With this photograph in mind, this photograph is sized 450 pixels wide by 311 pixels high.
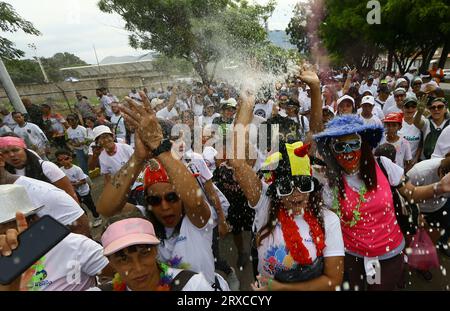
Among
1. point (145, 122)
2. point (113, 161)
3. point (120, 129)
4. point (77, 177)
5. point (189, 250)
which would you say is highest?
point (145, 122)

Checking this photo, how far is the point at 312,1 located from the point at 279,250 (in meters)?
26.0

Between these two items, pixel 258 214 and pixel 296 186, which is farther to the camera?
pixel 258 214

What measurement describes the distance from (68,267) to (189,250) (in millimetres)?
719

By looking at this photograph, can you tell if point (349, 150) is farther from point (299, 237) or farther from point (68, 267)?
point (68, 267)

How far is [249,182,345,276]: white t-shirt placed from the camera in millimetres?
1834

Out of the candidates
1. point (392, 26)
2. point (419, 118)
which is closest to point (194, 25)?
point (392, 26)

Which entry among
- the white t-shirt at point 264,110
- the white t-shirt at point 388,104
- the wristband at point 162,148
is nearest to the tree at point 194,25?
the white t-shirt at point 264,110

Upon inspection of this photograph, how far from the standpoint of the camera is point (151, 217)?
2045 millimetres

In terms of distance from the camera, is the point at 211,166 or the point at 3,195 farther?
the point at 211,166

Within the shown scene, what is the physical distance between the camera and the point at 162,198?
201cm

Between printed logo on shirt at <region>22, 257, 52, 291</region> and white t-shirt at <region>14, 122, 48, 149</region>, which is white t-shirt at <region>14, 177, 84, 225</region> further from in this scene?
white t-shirt at <region>14, 122, 48, 149</region>

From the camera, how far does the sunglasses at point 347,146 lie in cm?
218

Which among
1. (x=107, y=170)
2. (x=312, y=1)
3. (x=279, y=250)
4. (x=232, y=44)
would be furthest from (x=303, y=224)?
(x=312, y=1)
